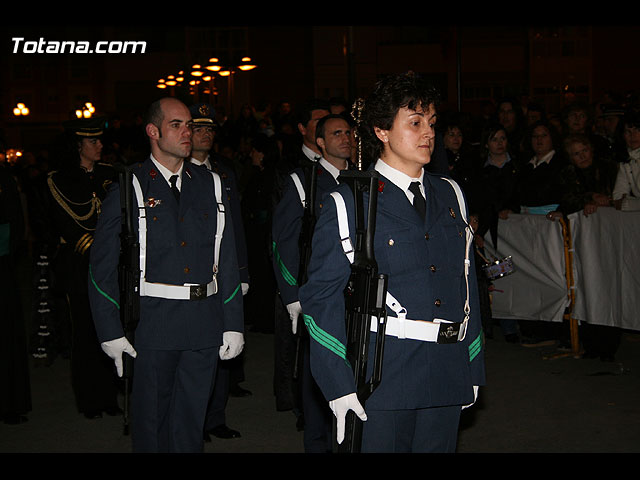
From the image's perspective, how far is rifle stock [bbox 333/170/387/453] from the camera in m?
3.45

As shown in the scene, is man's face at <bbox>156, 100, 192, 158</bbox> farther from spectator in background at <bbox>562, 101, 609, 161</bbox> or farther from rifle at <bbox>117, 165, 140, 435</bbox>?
spectator in background at <bbox>562, 101, 609, 161</bbox>

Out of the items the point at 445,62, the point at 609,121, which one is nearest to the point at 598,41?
the point at 445,62

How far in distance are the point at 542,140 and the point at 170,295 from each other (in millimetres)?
5897

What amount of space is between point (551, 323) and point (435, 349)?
621cm

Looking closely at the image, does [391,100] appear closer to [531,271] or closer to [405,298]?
[405,298]

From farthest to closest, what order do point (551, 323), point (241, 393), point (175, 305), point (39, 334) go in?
point (551, 323) → point (39, 334) → point (241, 393) → point (175, 305)

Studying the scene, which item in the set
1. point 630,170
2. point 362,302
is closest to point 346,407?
point 362,302

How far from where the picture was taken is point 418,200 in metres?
3.67

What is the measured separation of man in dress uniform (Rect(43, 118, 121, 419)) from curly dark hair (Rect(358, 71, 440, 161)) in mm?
3844

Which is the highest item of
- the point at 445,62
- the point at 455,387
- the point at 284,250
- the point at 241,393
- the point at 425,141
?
the point at 445,62

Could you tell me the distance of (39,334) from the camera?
8.90 metres

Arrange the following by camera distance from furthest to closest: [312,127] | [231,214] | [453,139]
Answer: [453,139] < [312,127] < [231,214]

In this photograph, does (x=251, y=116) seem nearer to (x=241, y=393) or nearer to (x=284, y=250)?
(x=241, y=393)

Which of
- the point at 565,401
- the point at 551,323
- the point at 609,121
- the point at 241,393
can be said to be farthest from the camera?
the point at 609,121
